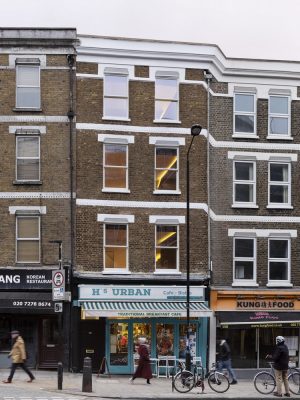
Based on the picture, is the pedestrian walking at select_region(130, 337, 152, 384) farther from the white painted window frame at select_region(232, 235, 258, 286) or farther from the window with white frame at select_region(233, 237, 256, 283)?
the window with white frame at select_region(233, 237, 256, 283)

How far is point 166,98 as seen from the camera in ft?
107

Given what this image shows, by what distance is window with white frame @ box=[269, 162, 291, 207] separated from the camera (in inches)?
1332

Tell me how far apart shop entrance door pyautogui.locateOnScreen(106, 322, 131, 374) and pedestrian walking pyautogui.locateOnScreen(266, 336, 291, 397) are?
837 centimetres

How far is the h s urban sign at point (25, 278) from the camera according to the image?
30.7m

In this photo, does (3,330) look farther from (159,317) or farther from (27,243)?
(159,317)

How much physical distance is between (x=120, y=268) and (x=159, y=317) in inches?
98.3

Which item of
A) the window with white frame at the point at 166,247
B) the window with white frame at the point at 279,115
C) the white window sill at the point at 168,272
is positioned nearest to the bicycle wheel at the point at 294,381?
the white window sill at the point at 168,272

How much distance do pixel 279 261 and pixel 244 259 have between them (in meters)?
1.57

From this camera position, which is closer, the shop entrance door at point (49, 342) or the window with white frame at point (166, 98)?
the shop entrance door at point (49, 342)

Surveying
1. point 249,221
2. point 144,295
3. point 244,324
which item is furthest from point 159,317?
point 249,221

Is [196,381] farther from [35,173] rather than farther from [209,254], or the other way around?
[35,173]

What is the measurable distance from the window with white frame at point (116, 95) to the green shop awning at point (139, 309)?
24.8 ft

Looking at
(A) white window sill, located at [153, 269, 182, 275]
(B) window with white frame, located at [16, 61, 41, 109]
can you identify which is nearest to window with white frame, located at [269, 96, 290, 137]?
(A) white window sill, located at [153, 269, 182, 275]

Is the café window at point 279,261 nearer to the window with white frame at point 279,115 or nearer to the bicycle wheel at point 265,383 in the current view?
the window with white frame at point 279,115
